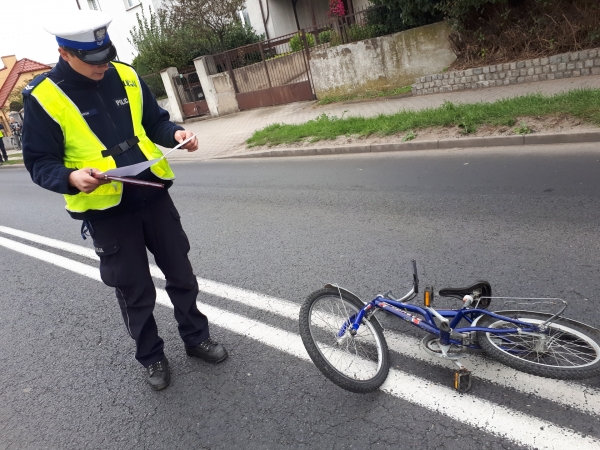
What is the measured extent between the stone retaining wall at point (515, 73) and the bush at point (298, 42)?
4.91 metres

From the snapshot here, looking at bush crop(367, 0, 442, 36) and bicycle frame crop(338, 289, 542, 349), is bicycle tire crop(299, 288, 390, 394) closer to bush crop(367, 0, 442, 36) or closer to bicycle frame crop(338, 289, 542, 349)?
bicycle frame crop(338, 289, 542, 349)

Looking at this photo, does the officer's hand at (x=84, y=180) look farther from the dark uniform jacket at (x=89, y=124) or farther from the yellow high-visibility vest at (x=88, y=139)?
the yellow high-visibility vest at (x=88, y=139)

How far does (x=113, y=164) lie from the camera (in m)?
2.64

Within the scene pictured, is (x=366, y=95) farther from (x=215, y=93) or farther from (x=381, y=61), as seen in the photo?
(x=215, y=93)

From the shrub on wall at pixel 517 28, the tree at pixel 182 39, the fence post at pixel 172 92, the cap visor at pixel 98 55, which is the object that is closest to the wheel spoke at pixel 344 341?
the cap visor at pixel 98 55

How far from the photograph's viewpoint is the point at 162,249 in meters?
2.97

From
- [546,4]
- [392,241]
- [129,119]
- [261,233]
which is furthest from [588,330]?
[546,4]

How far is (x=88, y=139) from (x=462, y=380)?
96.3 inches

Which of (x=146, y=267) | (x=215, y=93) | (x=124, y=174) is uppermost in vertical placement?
(x=124, y=174)

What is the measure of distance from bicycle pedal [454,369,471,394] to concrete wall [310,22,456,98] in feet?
37.5

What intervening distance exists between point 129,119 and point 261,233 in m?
2.98

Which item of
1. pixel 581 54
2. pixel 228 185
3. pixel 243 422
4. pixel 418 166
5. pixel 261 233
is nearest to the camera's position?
pixel 243 422

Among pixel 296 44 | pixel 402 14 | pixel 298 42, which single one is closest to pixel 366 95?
pixel 402 14

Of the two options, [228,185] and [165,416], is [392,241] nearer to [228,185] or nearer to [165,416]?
[165,416]
